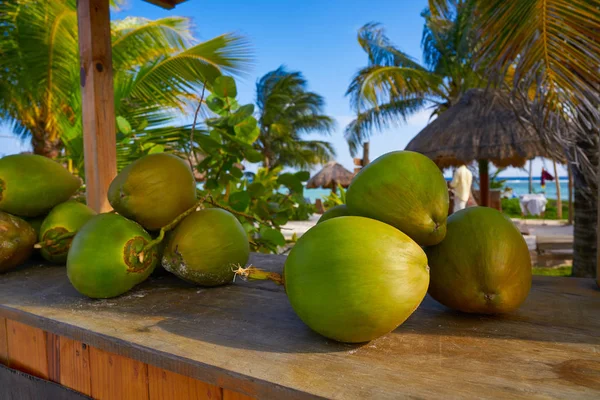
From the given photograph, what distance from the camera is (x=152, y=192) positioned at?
3.22 feet

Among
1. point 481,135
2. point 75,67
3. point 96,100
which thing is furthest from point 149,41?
point 481,135

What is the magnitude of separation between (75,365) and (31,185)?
63 centimetres

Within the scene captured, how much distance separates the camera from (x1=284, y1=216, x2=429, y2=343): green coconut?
59cm

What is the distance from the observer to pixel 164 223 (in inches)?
40.3

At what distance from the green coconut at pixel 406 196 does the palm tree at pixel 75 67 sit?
9.95 ft

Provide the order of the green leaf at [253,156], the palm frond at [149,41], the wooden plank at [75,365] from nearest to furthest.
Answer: the wooden plank at [75,365] < the green leaf at [253,156] < the palm frond at [149,41]

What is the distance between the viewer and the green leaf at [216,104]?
59.1 inches

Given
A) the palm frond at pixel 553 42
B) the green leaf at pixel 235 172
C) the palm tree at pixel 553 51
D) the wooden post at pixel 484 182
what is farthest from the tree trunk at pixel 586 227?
the wooden post at pixel 484 182

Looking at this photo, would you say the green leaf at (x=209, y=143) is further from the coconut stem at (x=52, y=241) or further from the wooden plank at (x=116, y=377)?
the wooden plank at (x=116, y=377)

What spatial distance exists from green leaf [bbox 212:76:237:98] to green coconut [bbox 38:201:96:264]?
1.92 feet

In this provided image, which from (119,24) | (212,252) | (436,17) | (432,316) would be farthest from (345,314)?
(436,17)

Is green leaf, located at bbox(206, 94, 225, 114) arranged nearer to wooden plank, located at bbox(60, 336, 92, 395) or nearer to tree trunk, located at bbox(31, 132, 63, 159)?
wooden plank, located at bbox(60, 336, 92, 395)

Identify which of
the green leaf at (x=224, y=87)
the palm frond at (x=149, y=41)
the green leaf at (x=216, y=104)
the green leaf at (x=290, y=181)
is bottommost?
the green leaf at (x=290, y=181)

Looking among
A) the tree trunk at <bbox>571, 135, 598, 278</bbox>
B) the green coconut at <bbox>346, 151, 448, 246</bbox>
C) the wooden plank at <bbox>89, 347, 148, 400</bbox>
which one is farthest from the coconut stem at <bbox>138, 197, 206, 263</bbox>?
the tree trunk at <bbox>571, 135, 598, 278</bbox>
